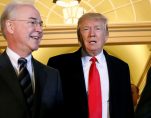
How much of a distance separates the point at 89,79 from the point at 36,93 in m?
0.55

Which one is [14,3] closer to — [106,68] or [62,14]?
[106,68]

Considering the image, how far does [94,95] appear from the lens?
9.06 feet

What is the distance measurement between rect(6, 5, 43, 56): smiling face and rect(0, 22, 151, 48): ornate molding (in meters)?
2.08

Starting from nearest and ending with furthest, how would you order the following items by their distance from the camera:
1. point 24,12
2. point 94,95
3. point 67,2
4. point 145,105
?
point 145,105 < point 24,12 < point 94,95 < point 67,2

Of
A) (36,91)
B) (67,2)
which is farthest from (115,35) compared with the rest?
(36,91)

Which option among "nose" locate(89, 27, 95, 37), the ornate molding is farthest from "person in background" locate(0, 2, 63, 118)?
the ornate molding

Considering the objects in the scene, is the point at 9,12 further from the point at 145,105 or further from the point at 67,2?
the point at 67,2

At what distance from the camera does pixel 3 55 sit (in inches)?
95.1

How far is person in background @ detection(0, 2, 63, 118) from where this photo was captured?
2.29 m

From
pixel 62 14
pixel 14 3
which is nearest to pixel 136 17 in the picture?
pixel 62 14

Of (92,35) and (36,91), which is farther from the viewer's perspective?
(92,35)

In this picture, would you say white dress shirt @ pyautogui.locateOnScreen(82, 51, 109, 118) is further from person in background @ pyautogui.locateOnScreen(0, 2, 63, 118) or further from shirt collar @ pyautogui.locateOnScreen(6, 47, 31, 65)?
shirt collar @ pyautogui.locateOnScreen(6, 47, 31, 65)

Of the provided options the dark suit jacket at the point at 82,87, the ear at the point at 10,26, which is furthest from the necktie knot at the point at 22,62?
the dark suit jacket at the point at 82,87

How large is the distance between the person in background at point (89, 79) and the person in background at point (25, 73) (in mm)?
311
